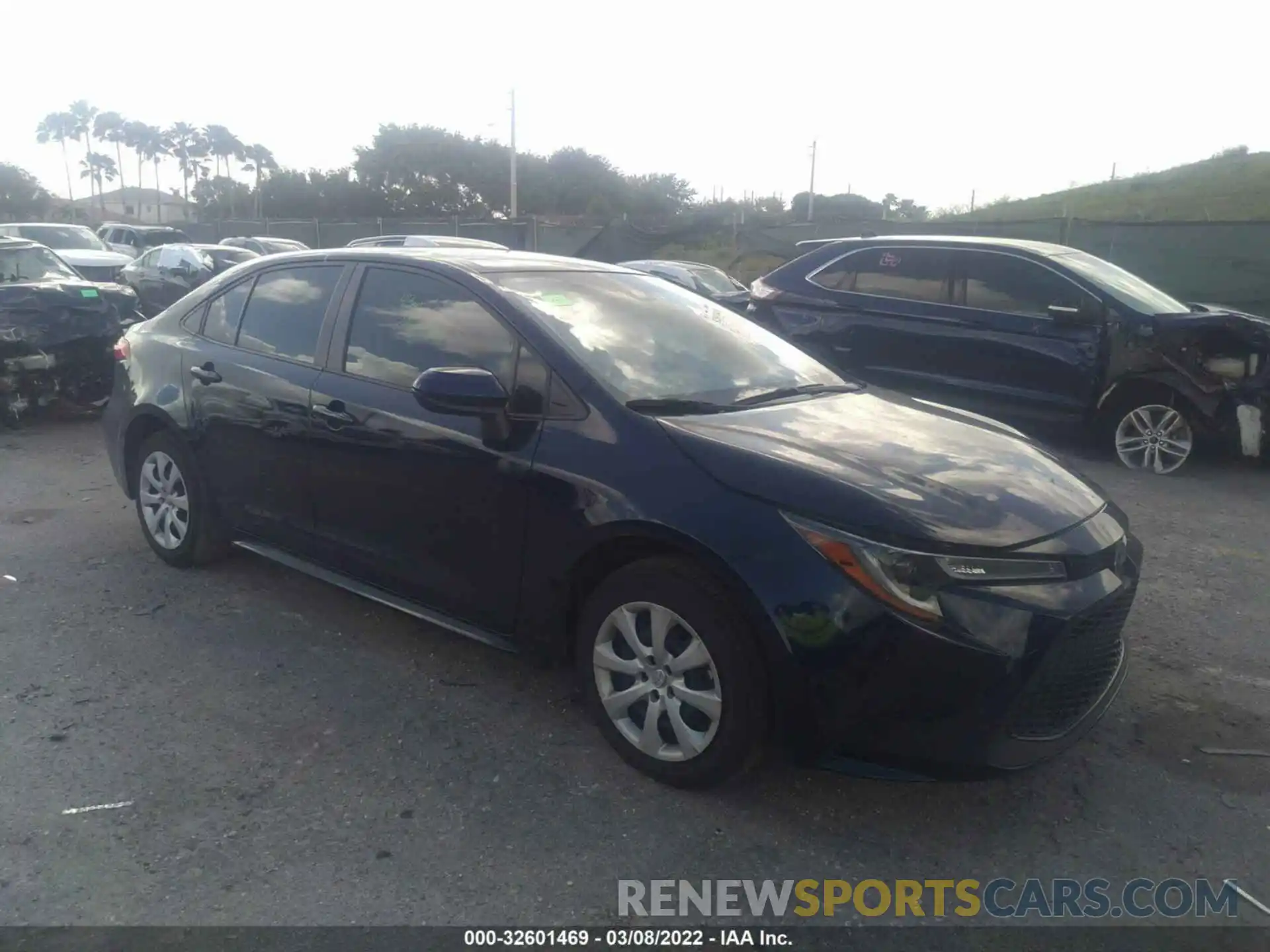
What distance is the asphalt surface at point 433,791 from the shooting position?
9.16 ft

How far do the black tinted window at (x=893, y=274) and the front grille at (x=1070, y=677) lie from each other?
530cm

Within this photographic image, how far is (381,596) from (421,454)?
0.67 metres

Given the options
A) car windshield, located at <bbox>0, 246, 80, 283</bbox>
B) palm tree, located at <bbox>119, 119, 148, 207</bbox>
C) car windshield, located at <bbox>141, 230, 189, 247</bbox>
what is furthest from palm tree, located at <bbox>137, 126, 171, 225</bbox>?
car windshield, located at <bbox>0, 246, 80, 283</bbox>

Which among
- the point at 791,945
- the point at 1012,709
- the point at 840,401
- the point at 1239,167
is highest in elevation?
the point at 1239,167

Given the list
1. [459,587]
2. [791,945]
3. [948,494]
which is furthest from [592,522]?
[791,945]

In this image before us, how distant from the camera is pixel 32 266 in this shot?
9.26 m

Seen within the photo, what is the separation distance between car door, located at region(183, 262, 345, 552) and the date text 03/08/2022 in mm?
2220

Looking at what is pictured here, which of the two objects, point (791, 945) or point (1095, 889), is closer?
point (791, 945)

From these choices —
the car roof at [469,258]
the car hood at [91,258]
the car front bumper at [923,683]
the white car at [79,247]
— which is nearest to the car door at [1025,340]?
the car roof at [469,258]

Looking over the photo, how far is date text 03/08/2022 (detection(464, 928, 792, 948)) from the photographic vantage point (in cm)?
259

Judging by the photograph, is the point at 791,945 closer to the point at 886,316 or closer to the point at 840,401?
A: the point at 840,401

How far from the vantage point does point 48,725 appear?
11.8ft

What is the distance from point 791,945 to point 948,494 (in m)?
1.35

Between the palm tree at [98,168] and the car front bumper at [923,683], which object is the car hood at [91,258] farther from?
the palm tree at [98,168]
